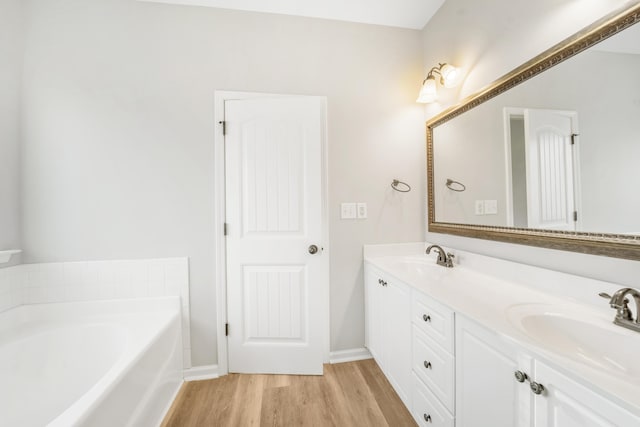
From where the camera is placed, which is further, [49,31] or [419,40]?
[419,40]

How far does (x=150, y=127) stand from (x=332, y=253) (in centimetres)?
161

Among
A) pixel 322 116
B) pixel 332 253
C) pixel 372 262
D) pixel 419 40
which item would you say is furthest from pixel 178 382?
pixel 419 40

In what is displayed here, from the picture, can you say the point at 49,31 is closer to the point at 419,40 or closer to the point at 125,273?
the point at 125,273

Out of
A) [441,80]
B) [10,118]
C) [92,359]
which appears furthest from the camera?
[441,80]

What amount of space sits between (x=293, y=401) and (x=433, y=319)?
3.47ft

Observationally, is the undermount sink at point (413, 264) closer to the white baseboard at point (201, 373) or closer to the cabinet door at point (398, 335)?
the cabinet door at point (398, 335)

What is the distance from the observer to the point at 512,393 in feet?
Result: 2.50

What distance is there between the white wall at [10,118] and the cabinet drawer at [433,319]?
2.51 metres

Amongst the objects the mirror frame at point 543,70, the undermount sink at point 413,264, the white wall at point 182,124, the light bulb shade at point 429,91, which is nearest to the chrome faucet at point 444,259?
the undermount sink at point 413,264

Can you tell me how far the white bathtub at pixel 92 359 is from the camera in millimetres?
1103

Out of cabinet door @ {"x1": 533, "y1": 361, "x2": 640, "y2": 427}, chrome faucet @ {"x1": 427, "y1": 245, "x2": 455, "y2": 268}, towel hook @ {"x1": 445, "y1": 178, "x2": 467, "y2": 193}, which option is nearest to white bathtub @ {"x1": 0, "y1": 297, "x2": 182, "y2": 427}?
cabinet door @ {"x1": 533, "y1": 361, "x2": 640, "y2": 427}

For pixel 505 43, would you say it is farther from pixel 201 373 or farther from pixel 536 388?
pixel 201 373

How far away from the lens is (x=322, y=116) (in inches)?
72.6

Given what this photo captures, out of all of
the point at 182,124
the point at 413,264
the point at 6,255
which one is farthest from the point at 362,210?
the point at 6,255
